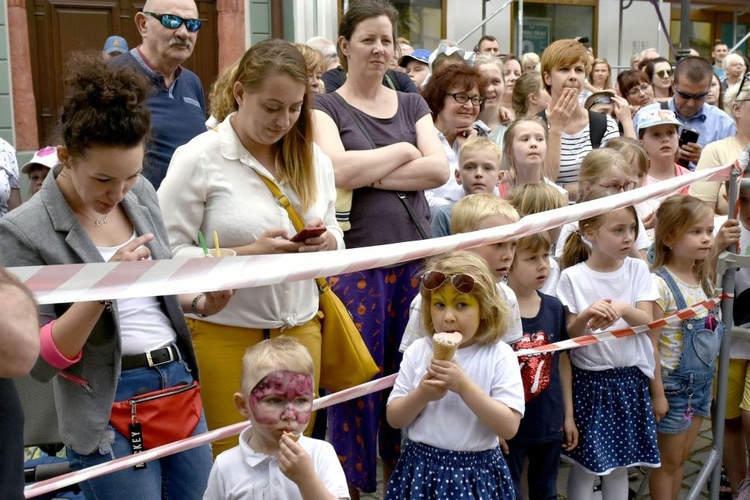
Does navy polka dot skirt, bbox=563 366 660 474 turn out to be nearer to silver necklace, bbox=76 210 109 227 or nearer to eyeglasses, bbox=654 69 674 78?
silver necklace, bbox=76 210 109 227

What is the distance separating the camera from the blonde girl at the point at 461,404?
3041 mm

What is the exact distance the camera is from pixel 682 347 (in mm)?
4195

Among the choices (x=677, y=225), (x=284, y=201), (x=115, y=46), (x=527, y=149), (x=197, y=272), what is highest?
(x=115, y=46)

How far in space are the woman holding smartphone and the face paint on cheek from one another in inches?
25.1

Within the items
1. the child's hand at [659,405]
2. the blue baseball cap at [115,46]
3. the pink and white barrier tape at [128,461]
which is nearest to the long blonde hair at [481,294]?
the pink and white barrier tape at [128,461]

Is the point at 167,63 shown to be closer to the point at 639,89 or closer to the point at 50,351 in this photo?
the point at 50,351

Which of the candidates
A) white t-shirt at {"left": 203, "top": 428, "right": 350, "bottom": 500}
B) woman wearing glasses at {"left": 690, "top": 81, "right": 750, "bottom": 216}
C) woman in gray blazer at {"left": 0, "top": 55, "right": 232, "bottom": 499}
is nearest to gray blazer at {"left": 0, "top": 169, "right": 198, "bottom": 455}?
woman in gray blazer at {"left": 0, "top": 55, "right": 232, "bottom": 499}

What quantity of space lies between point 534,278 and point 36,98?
858cm

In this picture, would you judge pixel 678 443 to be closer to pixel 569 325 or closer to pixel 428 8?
pixel 569 325

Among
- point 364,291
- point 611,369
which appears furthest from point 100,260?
point 611,369

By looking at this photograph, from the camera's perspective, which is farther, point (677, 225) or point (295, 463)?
point (677, 225)

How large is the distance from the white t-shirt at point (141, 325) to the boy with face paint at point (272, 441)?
1.05 ft

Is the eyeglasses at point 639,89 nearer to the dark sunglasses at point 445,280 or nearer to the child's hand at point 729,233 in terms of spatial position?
the child's hand at point 729,233

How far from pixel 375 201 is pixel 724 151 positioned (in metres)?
2.44
